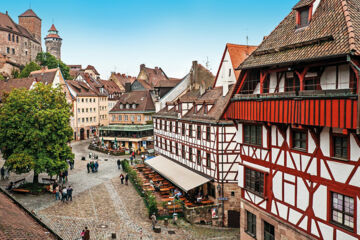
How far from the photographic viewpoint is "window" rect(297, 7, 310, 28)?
1284 centimetres

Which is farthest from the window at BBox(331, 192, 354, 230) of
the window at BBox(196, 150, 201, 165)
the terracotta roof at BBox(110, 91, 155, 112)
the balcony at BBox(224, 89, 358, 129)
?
the terracotta roof at BBox(110, 91, 155, 112)

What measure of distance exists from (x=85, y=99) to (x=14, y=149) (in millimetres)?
38647

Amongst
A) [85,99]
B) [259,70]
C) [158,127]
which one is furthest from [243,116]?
[85,99]

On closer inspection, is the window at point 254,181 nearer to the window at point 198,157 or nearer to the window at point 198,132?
the window at point 198,157

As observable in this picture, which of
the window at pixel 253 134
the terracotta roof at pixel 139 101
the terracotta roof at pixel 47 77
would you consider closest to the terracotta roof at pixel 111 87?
the terracotta roof at pixel 47 77

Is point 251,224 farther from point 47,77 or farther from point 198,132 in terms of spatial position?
point 47,77

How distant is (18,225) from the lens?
36.8 ft

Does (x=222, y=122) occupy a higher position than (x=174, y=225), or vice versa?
(x=222, y=122)

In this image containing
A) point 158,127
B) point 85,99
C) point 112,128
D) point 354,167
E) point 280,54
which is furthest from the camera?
point 85,99

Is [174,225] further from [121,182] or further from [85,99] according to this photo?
[85,99]

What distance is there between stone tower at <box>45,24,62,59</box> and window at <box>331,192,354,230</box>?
12999cm

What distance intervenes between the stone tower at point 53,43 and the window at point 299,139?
128m

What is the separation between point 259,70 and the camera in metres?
14.3

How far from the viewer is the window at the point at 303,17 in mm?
12841
